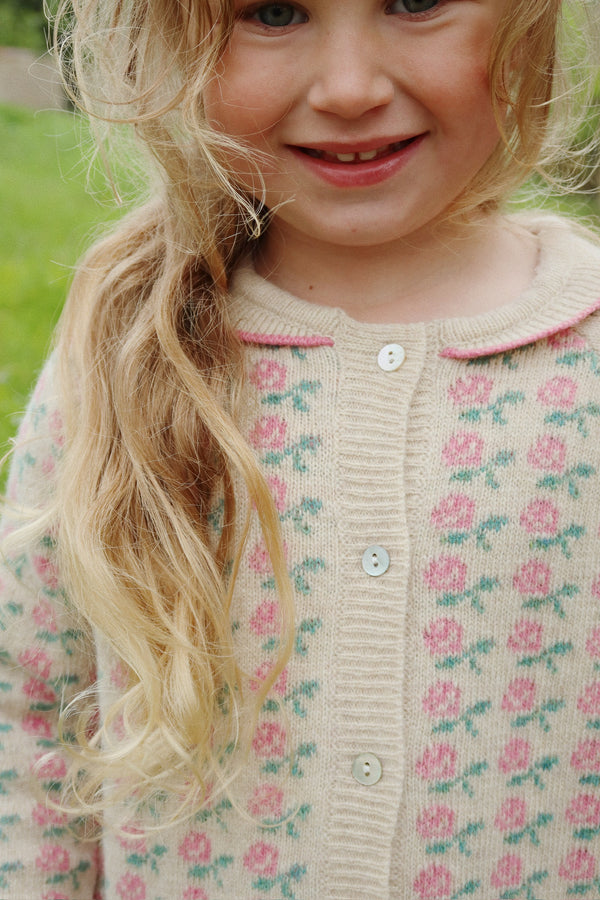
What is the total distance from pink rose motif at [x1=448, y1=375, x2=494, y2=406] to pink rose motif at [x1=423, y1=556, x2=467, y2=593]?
0.18 metres

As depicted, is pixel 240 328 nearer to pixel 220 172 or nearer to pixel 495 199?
pixel 220 172

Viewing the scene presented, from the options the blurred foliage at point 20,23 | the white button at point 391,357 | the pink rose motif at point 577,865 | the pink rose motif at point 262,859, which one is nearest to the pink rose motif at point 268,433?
the white button at point 391,357

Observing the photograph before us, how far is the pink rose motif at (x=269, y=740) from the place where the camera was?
46.1 inches

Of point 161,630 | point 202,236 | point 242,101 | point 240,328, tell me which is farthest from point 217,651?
point 242,101

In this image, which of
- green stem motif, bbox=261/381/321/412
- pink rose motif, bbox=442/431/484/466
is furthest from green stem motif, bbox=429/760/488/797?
green stem motif, bbox=261/381/321/412

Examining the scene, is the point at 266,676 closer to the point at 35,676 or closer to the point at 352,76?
the point at 35,676

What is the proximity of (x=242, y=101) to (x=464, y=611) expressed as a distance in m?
0.60

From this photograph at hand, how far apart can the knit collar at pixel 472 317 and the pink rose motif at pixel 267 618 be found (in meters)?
0.30

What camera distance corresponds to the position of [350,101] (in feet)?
3.29

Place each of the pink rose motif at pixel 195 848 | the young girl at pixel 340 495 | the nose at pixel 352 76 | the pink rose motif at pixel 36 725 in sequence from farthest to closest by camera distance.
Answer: the pink rose motif at pixel 36 725 < the pink rose motif at pixel 195 848 < the young girl at pixel 340 495 < the nose at pixel 352 76

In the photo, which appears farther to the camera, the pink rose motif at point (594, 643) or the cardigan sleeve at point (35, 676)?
the cardigan sleeve at point (35, 676)

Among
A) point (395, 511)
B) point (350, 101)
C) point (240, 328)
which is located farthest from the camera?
point (240, 328)

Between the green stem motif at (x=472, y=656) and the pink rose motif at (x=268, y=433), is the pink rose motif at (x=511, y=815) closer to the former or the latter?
the green stem motif at (x=472, y=656)

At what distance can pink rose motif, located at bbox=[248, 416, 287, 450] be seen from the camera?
118cm
